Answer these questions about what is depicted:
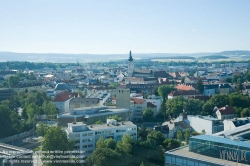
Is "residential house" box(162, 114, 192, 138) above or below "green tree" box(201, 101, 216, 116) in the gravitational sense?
below

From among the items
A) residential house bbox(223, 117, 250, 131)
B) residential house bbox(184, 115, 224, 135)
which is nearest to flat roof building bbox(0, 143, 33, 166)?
residential house bbox(223, 117, 250, 131)

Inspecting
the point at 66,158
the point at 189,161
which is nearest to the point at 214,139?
the point at 189,161

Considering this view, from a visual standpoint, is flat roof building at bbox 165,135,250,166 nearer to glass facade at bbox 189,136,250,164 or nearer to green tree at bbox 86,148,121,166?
glass facade at bbox 189,136,250,164

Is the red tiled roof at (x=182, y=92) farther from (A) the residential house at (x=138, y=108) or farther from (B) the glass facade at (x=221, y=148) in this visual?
(B) the glass facade at (x=221, y=148)

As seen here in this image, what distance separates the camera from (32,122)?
27938 millimetres

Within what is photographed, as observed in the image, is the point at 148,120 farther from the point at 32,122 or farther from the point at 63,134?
the point at 63,134

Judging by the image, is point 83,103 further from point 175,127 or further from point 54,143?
point 54,143

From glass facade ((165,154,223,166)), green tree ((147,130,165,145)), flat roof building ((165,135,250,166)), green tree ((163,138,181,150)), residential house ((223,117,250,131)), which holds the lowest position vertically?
green tree ((163,138,181,150))

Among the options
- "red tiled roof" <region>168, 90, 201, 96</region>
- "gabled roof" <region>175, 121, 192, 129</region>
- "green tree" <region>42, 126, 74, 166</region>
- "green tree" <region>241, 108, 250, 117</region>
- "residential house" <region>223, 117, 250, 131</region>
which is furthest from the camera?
"red tiled roof" <region>168, 90, 201, 96</region>

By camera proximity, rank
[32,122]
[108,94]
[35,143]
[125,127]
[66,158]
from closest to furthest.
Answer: [66,158] < [125,127] < [35,143] < [32,122] < [108,94]

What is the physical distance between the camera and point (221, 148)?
14016 mm

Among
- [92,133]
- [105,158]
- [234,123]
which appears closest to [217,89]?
[234,123]

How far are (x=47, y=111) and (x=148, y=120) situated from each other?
8.41 meters

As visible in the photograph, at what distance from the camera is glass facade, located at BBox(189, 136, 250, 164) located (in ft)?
44.6
